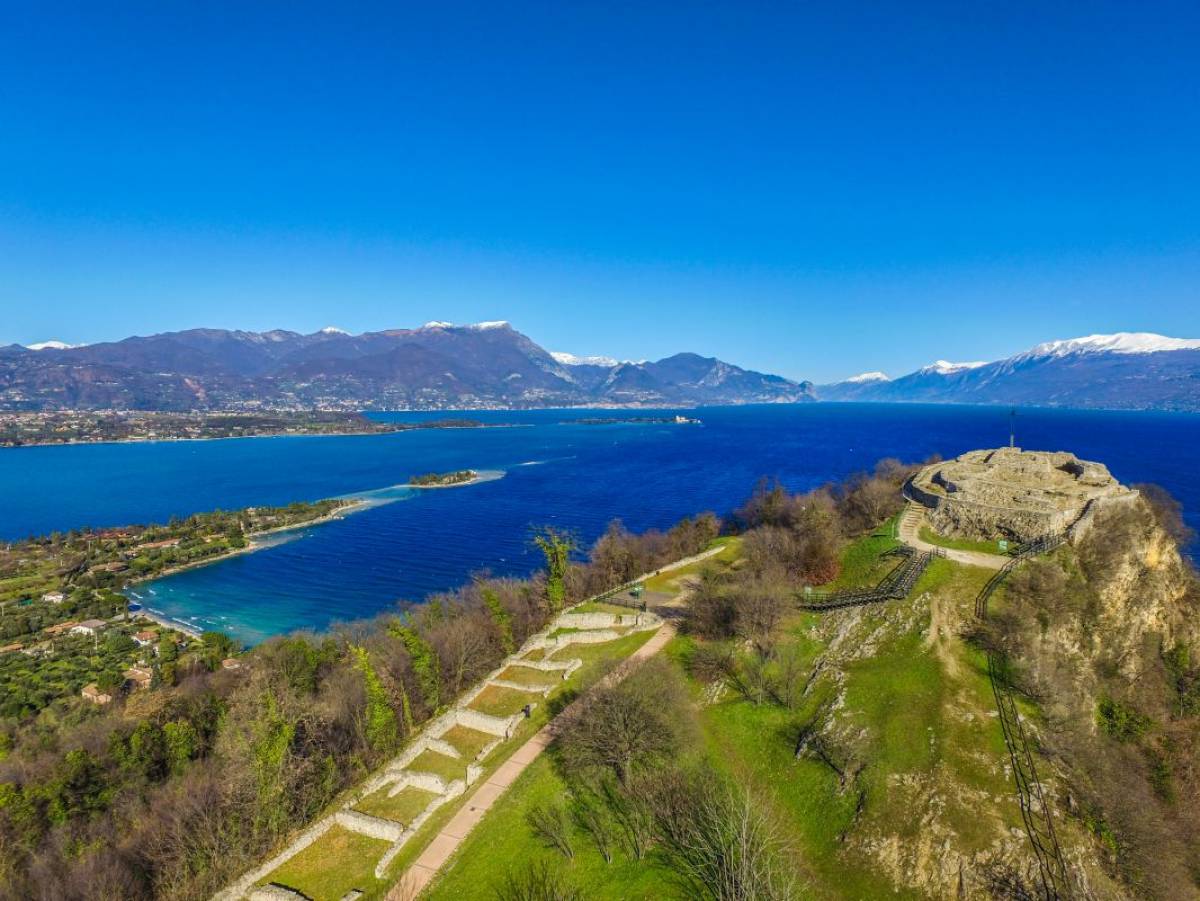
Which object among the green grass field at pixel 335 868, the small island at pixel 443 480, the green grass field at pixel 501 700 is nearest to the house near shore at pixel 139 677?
the green grass field at pixel 501 700

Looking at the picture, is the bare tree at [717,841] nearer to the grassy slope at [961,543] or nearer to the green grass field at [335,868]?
the green grass field at [335,868]

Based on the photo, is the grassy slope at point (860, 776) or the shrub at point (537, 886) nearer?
the shrub at point (537, 886)

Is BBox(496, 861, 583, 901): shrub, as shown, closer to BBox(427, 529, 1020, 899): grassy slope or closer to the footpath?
BBox(427, 529, 1020, 899): grassy slope

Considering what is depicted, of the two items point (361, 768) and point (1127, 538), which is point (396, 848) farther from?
point (1127, 538)

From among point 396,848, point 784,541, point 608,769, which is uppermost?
point 784,541

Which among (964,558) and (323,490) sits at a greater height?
(964,558)

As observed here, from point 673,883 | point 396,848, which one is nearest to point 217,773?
point 396,848

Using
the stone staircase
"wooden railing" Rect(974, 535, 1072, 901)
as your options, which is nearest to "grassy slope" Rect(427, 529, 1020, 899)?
"wooden railing" Rect(974, 535, 1072, 901)
